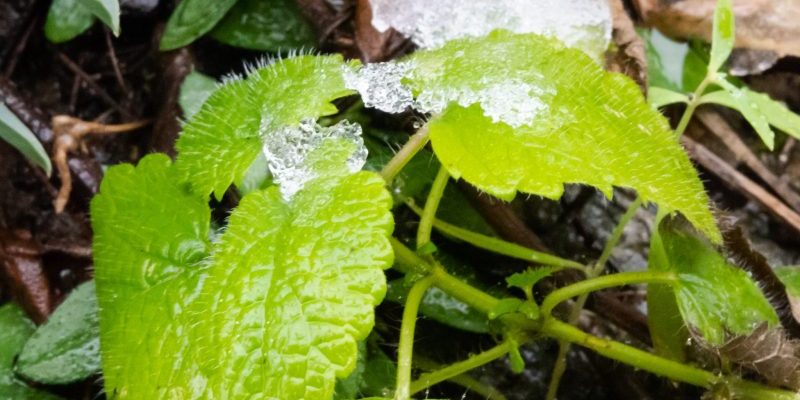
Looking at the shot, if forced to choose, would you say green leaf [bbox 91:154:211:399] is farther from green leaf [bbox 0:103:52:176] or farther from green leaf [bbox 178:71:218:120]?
green leaf [bbox 178:71:218:120]

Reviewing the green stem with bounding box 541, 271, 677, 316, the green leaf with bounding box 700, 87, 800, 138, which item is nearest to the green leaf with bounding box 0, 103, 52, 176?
the green stem with bounding box 541, 271, 677, 316

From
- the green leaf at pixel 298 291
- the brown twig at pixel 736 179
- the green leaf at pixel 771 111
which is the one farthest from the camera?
the brown twig at pixel 736 179

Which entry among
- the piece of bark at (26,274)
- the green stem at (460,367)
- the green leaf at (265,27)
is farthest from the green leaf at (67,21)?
the green stem at (460,367)

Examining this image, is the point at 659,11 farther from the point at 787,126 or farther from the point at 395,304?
the point at 395,304

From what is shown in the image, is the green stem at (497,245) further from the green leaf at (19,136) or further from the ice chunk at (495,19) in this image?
the green leaf at (19,136)

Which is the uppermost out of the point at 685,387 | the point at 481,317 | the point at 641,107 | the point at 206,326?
the point at 641,107

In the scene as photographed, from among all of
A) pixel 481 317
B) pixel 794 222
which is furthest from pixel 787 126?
pixel 481 317

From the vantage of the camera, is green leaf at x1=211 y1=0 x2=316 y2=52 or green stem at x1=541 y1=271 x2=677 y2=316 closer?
green stem at x1=541 y1=271 x2=677 y2=316
